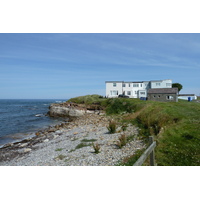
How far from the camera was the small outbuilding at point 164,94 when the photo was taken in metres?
41.0

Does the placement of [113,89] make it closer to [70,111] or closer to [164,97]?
[164,97]

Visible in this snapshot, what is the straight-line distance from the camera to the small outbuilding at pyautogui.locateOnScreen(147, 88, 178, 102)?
41.0 metres

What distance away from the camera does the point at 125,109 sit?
31.1m

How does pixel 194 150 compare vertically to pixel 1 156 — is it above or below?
above

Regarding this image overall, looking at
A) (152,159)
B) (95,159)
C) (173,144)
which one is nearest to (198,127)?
(173,144)

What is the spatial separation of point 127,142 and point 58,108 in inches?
1374

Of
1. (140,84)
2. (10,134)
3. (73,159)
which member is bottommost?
(10,134)

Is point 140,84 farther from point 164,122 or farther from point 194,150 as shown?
point 194,150

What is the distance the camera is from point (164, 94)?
42.5m

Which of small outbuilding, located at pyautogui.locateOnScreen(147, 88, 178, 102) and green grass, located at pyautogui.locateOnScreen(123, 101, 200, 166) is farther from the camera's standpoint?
small outbuilding, located at pyautogui.locateOnScreen(147, 88, 178, 102)

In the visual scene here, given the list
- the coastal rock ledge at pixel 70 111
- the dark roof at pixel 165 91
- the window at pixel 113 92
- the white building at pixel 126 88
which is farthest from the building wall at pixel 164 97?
the coastal rock ledge at pixel 70 111

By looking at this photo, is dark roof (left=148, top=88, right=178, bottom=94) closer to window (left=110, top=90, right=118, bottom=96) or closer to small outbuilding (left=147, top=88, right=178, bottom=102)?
small outbuilding (left=147, top=88, right=178, bottom=102)

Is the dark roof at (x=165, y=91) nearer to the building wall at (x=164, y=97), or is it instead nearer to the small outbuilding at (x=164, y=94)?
the small outbuilding at (x=164, y=94)

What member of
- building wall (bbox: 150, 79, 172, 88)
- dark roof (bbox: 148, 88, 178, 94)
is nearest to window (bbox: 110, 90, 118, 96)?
building wall (bbox: 150, 79, 172, 88)
